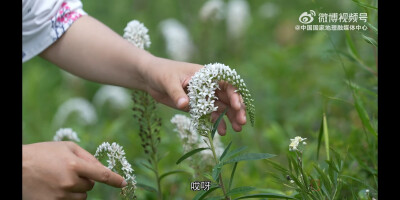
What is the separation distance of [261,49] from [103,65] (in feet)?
7.68

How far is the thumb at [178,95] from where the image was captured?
4.21ft

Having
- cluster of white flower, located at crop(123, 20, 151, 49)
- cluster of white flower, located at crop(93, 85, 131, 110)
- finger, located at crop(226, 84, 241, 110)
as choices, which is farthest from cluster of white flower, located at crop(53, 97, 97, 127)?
finger, located at crop(226, 84, 241, 110)

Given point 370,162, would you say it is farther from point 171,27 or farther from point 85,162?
point 171,27

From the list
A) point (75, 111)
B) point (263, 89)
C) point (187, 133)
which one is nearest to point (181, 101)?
point (187, 133)

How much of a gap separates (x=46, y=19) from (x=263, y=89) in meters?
1.52

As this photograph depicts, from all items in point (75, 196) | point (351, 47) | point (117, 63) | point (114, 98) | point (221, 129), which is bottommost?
point (75, 196)

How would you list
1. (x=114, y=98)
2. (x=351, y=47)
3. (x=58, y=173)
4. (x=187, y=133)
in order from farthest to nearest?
1. (x=114, y=98)
2. (x=351, y=47)
3. (x=187, y=133)
4. (x=58, y=173)

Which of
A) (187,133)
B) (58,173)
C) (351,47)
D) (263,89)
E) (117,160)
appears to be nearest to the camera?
(58,173)

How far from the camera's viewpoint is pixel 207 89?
1248 millimetres

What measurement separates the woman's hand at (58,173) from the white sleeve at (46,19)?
562mm

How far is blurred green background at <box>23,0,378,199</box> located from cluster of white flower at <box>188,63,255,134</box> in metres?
0.35

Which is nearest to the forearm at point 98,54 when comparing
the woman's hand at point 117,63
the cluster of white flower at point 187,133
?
the woman's hand at point 117,63

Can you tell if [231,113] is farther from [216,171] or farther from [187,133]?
[187,133]

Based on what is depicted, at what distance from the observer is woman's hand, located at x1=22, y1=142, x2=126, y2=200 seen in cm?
121
